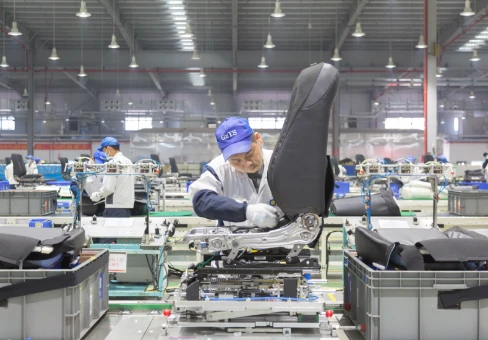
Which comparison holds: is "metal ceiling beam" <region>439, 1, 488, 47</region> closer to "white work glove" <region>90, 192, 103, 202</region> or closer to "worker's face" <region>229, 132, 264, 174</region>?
"white work glove" <region>90, 192, 103, 202</region>

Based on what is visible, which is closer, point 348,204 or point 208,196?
point 208,196

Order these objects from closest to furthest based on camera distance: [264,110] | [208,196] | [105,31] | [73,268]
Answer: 1. [73,268]
2. [208,196]
3. [105,31]
4. [264,110]

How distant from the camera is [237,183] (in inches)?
91.1

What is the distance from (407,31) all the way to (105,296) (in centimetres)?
1718

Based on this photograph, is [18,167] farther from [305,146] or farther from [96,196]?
[305,146]

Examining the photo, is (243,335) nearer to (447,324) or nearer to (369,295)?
(369,295)

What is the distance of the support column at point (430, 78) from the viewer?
1283 centimetres

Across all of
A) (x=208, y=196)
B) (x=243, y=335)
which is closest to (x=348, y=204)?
(x=208, y=196)

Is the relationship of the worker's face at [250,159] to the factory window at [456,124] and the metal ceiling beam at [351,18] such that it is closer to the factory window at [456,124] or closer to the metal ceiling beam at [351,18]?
the metal ceiling beam at [351,18]

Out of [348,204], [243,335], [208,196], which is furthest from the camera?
[348,204]

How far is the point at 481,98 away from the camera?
27844 mm

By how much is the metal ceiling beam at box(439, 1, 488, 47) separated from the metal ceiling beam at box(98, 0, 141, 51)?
9.39 meters

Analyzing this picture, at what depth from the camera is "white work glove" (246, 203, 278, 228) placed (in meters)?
1.90

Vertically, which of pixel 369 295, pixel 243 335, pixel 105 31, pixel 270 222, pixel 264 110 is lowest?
pixel 243 335
